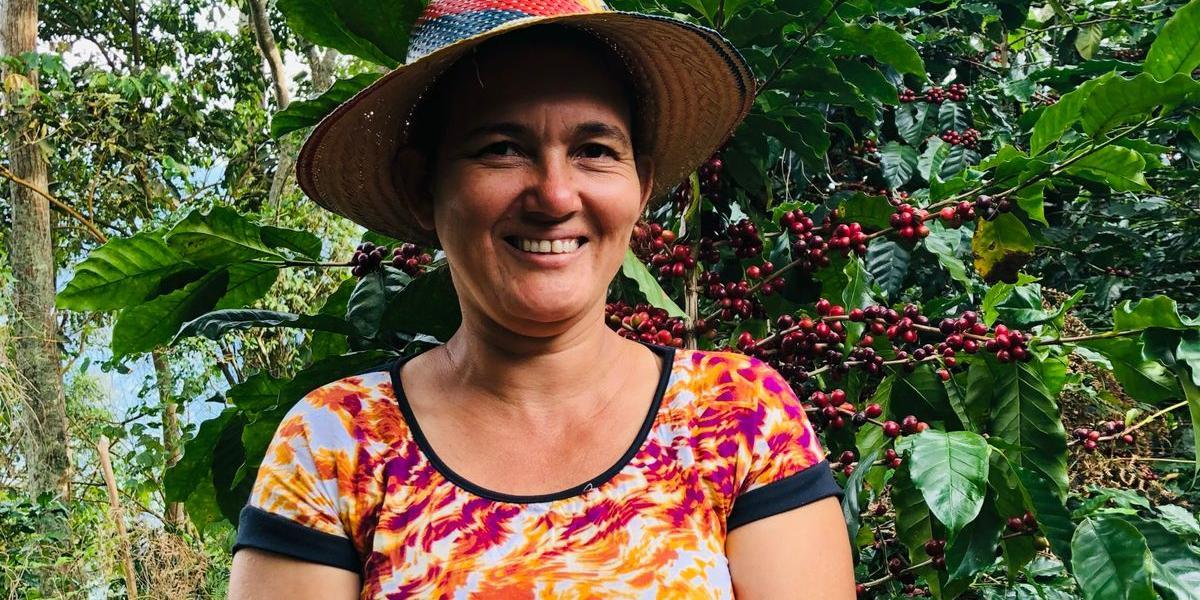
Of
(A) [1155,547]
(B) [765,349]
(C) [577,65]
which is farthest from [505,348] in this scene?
(A) [1155,547]

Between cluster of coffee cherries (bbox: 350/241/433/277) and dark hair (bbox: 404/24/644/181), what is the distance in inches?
12.6

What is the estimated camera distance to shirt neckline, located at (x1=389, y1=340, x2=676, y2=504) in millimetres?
1011

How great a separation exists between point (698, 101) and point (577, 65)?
0.20 m

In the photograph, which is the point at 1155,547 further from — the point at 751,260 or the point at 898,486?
the point at 751,260

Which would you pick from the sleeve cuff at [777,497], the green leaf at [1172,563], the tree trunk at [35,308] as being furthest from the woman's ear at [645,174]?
the tree trunk at [35,308]

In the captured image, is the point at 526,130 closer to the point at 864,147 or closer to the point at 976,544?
the point at 976,544

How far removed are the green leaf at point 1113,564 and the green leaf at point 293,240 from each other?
3.35 feet

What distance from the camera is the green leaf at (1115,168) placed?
1322 mm

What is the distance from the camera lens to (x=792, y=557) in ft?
3.29

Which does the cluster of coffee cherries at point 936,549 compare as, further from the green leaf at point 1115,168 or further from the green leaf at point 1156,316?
the green leaf at point 1115,168

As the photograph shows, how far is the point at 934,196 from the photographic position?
4.85 feet

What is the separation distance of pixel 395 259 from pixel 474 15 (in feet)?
1.69

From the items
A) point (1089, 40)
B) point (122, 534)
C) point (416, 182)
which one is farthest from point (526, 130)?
point (122, 534)

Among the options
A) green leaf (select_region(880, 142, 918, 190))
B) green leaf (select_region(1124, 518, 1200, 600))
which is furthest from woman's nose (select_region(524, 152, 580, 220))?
green leaf (select_region(880, 142, 918, 190))
